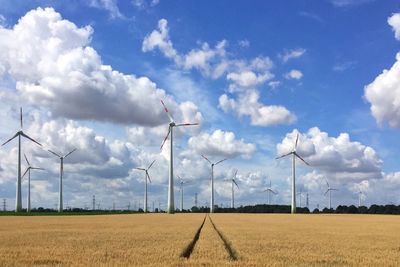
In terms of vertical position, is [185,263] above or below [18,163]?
below

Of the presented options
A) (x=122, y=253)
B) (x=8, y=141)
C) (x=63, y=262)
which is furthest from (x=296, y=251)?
(x=8, y=141)

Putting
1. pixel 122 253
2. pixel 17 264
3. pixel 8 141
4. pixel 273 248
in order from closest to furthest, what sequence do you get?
pixel 17 264 < pixel 122 253 < pixel 273 248 < pixel 8 141

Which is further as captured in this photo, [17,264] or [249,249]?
[249,249]

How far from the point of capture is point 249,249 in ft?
106

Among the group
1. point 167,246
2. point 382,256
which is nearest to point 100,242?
point 167,246

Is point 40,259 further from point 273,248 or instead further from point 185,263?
point 273,248

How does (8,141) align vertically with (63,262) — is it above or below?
above

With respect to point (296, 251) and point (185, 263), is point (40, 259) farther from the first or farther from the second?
point (296, 251)

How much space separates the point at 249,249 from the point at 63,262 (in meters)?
11.1

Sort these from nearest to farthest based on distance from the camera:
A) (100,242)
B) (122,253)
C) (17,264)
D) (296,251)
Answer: (17,264), (122,253), (296,251), (100,242)

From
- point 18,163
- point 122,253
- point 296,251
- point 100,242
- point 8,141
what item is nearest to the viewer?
point 122,253

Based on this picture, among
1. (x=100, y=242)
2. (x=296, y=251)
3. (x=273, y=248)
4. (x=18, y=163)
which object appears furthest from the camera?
(x=18, y=163)

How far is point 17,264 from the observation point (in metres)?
25.1

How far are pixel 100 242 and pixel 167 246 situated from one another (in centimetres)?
629
